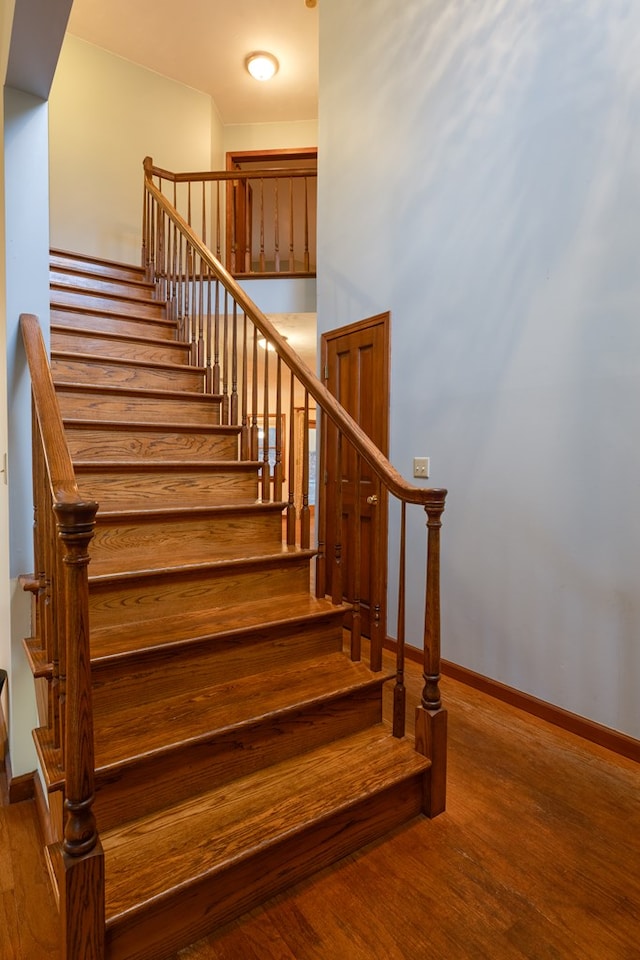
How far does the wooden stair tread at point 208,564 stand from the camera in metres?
1.70

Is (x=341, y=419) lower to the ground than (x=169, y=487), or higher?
higher

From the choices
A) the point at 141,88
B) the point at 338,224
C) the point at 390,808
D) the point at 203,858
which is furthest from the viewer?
→ the point at 141,88

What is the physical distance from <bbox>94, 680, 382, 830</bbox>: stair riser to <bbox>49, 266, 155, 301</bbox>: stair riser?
3109mm

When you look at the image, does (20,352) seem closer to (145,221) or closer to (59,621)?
(59,621)

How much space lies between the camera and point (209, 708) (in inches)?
60.8

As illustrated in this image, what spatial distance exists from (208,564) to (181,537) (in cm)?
29

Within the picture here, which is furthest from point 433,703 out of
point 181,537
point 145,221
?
point 145,221

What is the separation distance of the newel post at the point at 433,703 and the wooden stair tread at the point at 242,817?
2.2 inches

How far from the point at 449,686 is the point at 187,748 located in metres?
1.52

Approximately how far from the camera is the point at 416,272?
2738 millimetres

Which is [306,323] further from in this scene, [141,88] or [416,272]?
[141,88]

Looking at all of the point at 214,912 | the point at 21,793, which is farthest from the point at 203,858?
the point at 21,793

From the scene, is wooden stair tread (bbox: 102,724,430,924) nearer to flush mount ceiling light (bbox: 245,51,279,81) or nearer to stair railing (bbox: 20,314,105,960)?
stair railing (bbox: 20,314,105,960)

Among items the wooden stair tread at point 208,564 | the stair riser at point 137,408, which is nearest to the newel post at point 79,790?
the wooden stair tread at point 208,564
